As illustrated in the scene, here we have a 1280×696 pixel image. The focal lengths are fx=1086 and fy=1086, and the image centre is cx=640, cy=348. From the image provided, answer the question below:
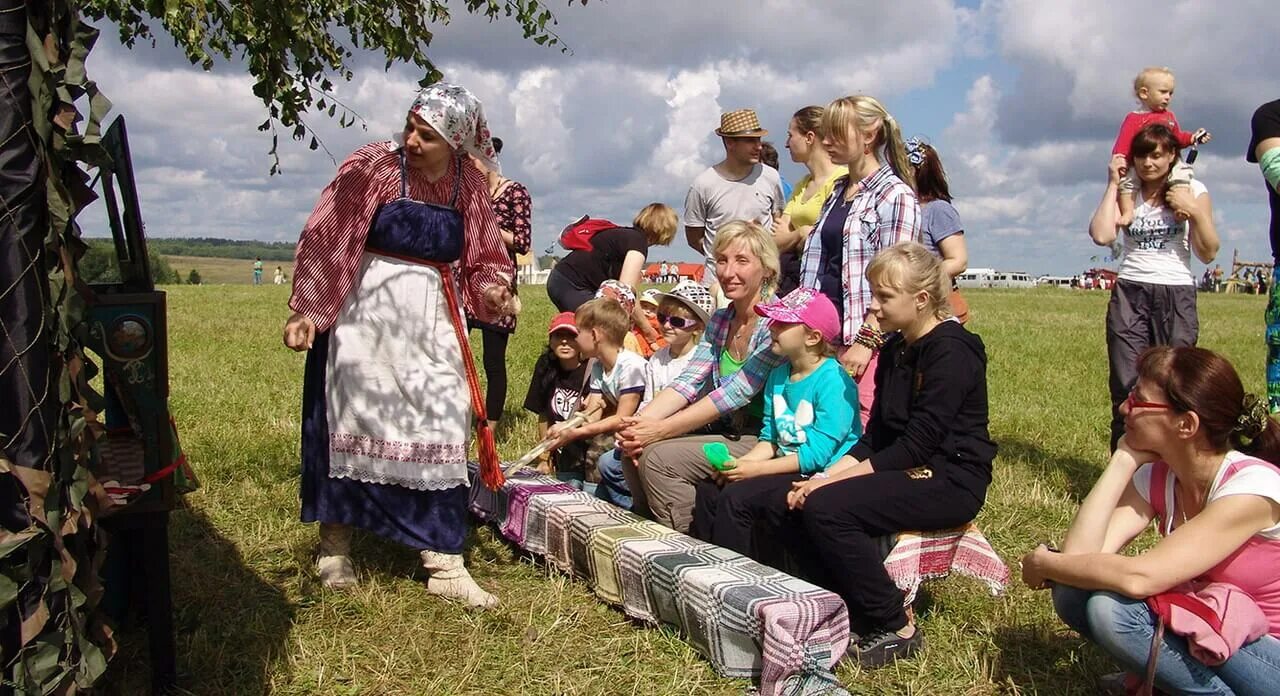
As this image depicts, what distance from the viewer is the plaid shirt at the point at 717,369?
14.7ft

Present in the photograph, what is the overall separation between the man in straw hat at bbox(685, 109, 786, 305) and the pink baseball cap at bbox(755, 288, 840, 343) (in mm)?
2219

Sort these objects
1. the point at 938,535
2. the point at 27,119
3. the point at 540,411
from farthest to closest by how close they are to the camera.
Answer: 1. the point at 540,411
2. the point at 938,535
3. the point at 27,119

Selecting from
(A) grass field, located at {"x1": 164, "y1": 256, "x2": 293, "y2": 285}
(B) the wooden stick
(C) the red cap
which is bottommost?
(A) grass field, located at {"x1": 164, "y1": 256, "x2": 293, "y2": 285}

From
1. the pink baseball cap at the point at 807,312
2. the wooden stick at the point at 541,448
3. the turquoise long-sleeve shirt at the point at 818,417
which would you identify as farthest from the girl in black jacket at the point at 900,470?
the wooden stick at the point at 541,448

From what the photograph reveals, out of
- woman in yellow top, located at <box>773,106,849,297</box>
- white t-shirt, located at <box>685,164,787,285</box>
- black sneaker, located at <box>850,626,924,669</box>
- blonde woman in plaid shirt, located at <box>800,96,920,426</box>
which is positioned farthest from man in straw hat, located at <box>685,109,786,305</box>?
black sneaker, located at <box>850,626,924,669</box>

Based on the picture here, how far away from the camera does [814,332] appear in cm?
418

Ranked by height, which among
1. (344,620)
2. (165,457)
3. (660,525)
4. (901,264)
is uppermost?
(901,264)

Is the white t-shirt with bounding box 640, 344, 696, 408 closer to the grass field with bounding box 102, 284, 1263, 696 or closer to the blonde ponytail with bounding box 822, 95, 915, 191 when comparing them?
the grass field with bounding box 102, 284, 1263, 696

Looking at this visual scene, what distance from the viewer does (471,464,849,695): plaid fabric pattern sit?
3.21m

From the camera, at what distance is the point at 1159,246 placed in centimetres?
541

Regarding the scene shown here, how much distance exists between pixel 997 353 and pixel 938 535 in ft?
32.2

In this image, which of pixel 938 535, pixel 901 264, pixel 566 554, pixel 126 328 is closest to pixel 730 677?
pixel 938 535

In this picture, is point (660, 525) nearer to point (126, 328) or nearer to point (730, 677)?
point (730, 677)

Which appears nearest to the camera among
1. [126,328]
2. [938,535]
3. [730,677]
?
[126,328]
